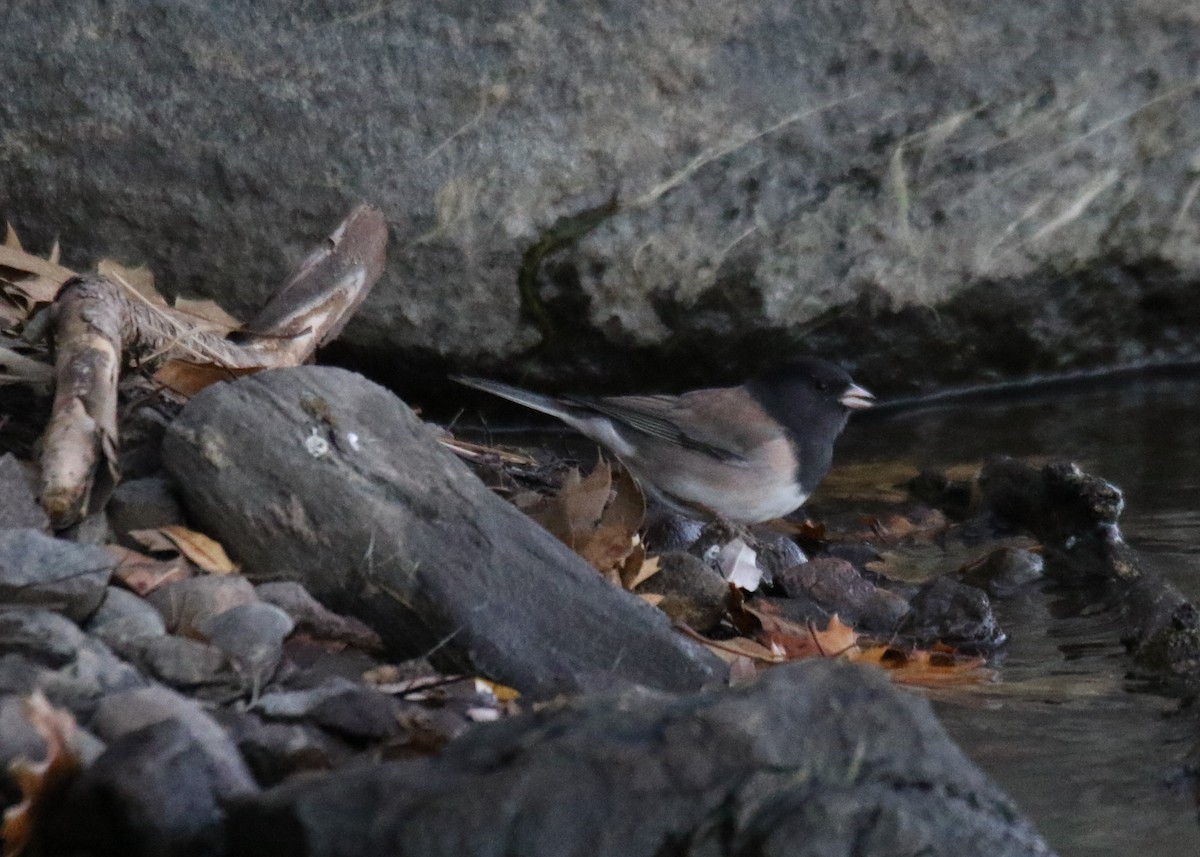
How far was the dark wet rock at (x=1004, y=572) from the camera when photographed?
4379mm

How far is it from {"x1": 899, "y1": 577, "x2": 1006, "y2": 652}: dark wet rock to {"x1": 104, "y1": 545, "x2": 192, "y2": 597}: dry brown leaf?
5.93ft

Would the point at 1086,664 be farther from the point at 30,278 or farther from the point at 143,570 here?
the point at 30,278

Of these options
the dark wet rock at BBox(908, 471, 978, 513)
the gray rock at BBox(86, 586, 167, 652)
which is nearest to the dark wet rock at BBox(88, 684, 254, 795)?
the gray rock at BBox(86, 586, 167, 652)

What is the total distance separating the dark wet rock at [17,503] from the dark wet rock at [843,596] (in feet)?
5.93

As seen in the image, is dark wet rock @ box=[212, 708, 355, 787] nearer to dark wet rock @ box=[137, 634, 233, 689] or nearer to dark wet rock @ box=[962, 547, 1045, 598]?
dark wet rock @ box=[137, 634, 233, 689]

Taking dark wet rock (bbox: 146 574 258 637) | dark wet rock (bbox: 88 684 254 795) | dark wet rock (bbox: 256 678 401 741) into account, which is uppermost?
dark wet rock (bbox: 88 684 254 795)

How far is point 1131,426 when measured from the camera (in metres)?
6.11

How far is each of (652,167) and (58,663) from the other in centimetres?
379

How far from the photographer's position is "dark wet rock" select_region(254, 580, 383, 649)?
108 inches

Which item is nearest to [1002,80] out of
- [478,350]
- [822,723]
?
[478,350]

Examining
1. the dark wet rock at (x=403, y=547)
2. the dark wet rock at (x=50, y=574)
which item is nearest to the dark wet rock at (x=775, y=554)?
the dark wet rock at (x=403, y=547)

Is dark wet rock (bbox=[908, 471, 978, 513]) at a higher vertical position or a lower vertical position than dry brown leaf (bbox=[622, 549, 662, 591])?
lower

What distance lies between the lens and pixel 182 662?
2457 millimetres

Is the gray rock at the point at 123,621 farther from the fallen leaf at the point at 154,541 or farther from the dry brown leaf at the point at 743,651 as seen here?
the dry brown leaf at the point at 743,651
